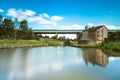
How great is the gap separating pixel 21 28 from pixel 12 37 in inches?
255

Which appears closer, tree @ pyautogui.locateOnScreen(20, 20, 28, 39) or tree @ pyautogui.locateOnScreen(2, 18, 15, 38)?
tree @ pyautogui.locateOnScreen(2, 18, 15, 38)

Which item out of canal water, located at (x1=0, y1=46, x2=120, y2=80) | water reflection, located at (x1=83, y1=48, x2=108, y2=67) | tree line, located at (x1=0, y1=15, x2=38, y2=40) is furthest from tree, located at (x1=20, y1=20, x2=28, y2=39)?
canal water, located at (x1=0, y1=46, x2=120, y2=80)

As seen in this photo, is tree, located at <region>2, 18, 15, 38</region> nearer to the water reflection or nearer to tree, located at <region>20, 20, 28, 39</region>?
tree, located at <region>20, 20, 28, 39</region>

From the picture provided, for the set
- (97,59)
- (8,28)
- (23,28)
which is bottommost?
(97,59)

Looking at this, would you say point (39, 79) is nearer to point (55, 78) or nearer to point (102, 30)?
point (55, 78)

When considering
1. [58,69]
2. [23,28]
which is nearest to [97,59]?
[58,69]

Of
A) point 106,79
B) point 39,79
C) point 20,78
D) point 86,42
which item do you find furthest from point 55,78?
point 86,42

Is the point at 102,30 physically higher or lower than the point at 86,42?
higher

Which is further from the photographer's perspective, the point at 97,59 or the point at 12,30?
the point at 12,30

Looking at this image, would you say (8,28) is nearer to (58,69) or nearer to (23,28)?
(23,28)

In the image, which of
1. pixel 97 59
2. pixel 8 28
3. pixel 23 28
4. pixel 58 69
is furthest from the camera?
pixel 23 28

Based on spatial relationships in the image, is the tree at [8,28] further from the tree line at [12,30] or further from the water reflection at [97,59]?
the water reflection at [97,59]

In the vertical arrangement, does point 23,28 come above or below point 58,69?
above

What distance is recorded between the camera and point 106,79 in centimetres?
1100
